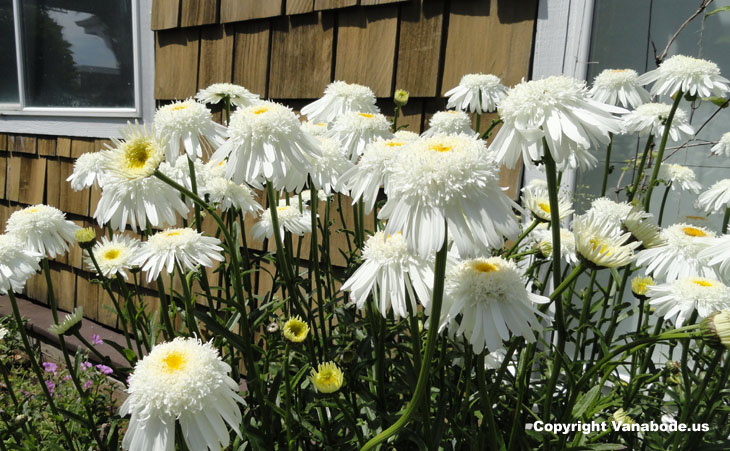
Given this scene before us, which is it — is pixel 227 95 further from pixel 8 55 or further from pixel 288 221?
pixel 8 55

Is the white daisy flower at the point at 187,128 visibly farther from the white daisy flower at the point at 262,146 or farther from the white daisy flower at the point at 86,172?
the white daisy flower at the point at 86,172

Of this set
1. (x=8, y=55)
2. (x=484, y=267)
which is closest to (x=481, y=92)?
(x=484, y=267)

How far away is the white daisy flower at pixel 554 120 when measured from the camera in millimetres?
725

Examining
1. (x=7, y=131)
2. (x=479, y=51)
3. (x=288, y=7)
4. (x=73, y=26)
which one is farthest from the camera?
(x=7, y=131)

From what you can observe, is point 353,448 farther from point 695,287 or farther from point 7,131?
point 7,131

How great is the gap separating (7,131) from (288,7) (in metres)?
2.72

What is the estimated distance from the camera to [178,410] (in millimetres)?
723

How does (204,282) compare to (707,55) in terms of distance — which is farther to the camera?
(707,55)

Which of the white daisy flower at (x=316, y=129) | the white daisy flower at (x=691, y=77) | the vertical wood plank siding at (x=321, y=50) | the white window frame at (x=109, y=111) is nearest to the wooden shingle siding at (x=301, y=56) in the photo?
the vertical wood plank siding at (x=321, y=50)

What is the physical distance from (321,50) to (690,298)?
178 cm

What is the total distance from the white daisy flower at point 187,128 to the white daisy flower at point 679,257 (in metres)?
0.98

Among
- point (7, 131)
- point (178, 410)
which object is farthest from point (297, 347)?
point (7, 131)

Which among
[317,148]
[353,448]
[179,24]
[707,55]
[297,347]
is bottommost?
[353,448]

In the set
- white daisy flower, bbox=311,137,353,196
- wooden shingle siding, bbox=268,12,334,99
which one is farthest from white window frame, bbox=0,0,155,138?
white daisy flower, bbox=311,137,353,196
